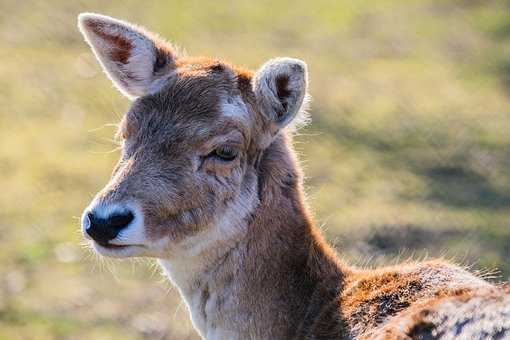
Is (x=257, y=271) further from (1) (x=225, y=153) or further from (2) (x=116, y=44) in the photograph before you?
(2) (x=116, y=44)

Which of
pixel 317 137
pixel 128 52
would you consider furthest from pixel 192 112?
pixel 317 137

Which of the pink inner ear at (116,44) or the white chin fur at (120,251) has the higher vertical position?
the pink inner ear at (116,44)

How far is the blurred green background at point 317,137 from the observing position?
31.3 ft

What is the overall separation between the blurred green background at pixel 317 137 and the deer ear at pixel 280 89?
3083mm

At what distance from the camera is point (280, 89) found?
604 cm

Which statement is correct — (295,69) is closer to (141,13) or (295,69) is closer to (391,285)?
(391,285)

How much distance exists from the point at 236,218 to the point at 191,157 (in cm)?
42

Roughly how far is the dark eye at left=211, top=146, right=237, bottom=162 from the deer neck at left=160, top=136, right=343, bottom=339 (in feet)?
0.69

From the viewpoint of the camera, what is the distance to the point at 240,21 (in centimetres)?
1673

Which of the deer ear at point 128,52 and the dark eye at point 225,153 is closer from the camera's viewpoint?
the dark eye at point 225,153

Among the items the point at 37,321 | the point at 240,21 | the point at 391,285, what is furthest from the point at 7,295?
the point at 240,21

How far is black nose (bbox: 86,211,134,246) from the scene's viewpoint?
545 cm

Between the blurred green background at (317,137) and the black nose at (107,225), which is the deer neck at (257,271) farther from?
the blurred green background at (317,137)

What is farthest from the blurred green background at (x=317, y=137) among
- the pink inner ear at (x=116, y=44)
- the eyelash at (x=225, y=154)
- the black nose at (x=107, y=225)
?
the black nose at (x=107, y=225)
